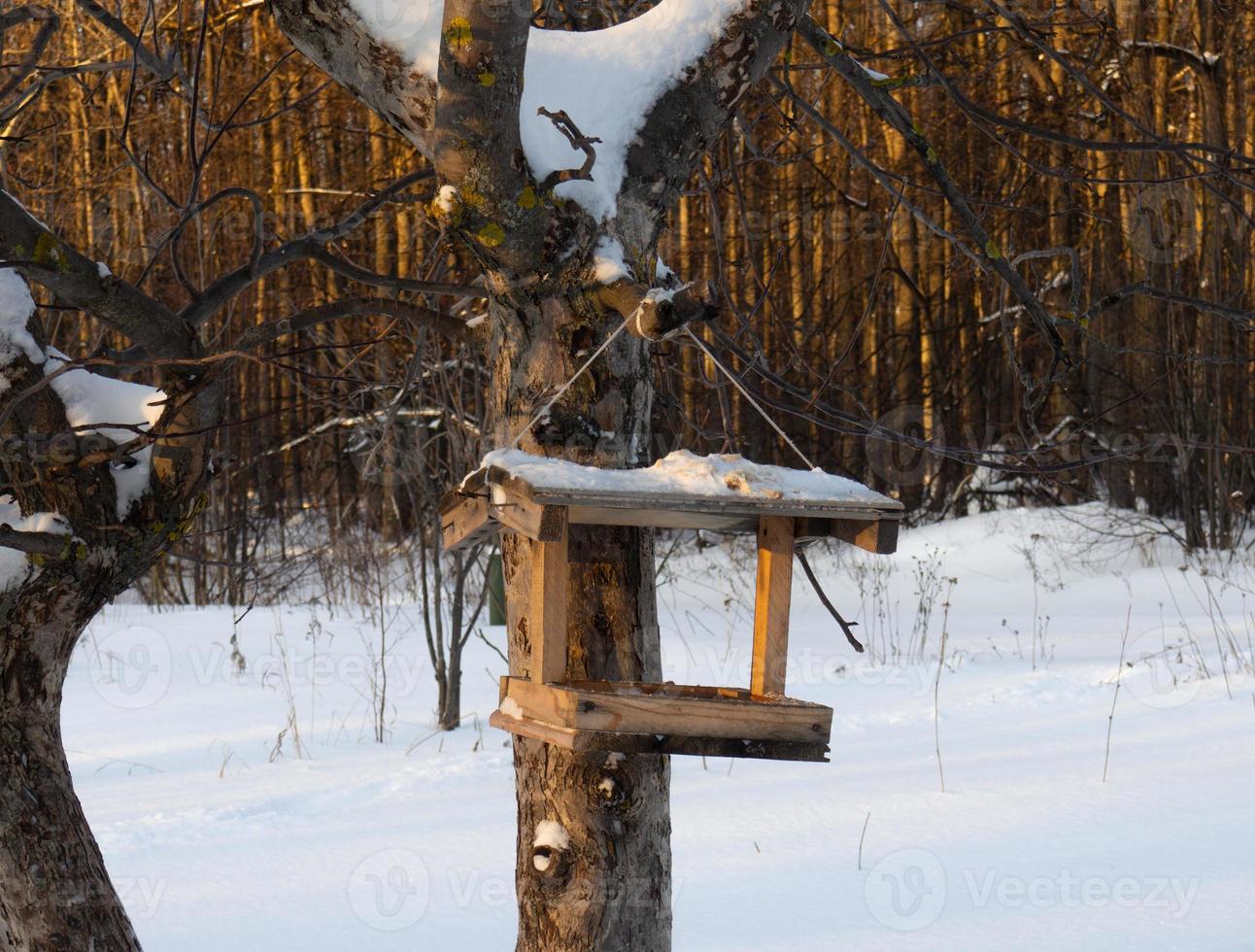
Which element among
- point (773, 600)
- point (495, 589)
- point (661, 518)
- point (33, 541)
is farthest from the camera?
point (495, 589)

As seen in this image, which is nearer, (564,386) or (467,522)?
(564,386)

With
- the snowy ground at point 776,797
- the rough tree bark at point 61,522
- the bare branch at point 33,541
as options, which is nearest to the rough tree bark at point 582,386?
the rough tree bark at point 61,522

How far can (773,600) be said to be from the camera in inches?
84.7

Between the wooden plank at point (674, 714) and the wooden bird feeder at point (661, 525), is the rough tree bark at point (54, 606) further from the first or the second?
the wooden plank at point (674, 714)

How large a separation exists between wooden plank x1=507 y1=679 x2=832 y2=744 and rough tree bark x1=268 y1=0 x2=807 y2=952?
0.28 meters

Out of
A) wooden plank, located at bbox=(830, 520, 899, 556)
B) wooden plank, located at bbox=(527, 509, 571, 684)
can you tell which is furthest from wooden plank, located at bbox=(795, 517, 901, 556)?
wooden plank, located at bbox=(527, 509, 571, 684)

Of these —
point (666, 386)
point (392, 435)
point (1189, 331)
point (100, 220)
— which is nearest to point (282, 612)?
point (392, 435)

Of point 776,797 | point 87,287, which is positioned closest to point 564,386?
point 87,287

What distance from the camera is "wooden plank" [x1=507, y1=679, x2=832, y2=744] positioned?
186cm

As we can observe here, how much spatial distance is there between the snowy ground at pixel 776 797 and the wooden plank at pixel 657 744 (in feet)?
5.27

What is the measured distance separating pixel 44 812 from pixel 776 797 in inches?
116

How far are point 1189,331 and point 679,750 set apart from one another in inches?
405

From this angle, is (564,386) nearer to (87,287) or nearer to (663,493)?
(663,493)

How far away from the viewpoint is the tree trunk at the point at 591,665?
89.0 inches
